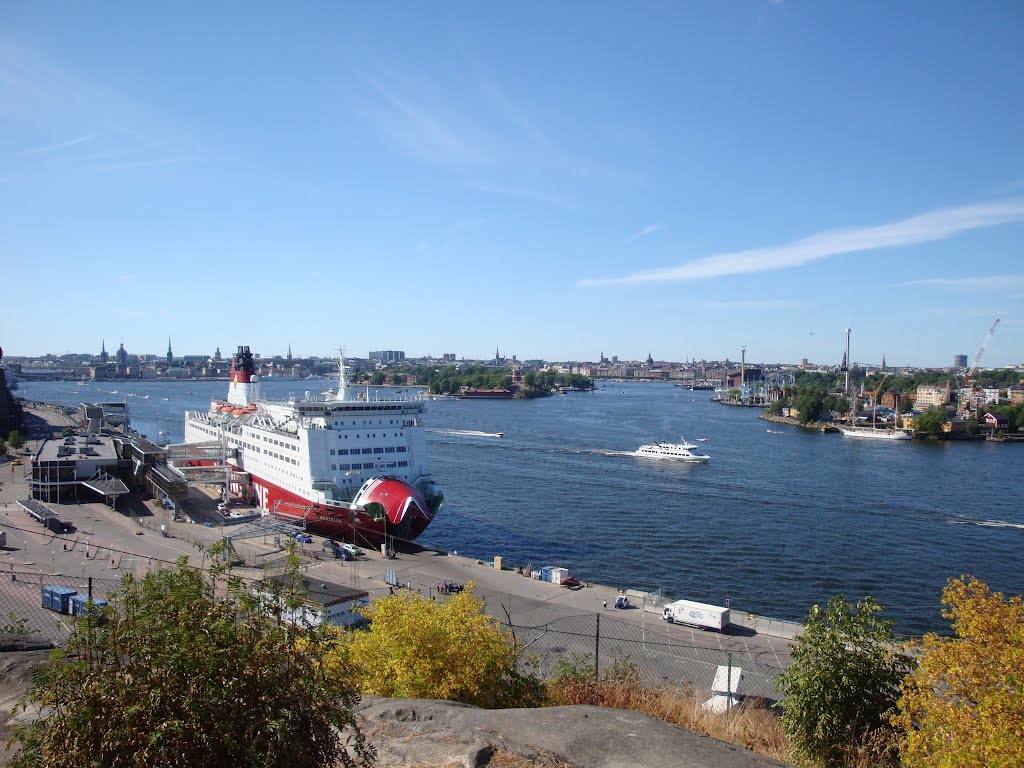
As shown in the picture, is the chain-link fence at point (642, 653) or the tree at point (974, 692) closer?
the tree at point (974, 692)

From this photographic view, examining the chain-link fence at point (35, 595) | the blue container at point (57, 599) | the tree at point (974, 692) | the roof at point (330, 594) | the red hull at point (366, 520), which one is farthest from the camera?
the red hull at point (366, 520)

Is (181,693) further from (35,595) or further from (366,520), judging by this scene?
(366,520)

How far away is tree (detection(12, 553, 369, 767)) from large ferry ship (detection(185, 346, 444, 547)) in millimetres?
18544

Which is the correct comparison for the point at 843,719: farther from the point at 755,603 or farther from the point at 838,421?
the point at 838,421

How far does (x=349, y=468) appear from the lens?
24578mm

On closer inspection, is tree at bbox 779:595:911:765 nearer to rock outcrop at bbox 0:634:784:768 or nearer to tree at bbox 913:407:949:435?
rock outcrop at bbox 0:634:784:768

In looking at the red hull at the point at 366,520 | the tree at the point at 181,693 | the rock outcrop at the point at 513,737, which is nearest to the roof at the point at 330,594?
the red hull at the point at 366,520

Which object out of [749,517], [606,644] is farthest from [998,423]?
[606,644]

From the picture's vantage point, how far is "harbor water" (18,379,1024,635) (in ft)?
69.6

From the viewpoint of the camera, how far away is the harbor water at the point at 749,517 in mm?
21219

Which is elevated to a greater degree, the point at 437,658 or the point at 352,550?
the point at 437,658

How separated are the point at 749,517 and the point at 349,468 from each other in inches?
638

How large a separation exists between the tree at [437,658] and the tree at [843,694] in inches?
105

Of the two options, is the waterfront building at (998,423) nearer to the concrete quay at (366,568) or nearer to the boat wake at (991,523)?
the boat wake at (991,523)
